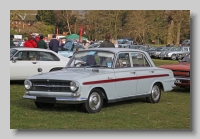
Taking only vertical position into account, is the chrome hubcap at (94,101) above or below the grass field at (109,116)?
above

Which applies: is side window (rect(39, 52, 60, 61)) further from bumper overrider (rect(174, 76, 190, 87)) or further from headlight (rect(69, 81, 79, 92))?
headlight (rect(69, 81, 79, 92))

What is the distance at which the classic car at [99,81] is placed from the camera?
924 centimetres

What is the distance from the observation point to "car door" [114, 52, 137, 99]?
33.3ft

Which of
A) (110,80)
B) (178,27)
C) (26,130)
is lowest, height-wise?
(26,130)

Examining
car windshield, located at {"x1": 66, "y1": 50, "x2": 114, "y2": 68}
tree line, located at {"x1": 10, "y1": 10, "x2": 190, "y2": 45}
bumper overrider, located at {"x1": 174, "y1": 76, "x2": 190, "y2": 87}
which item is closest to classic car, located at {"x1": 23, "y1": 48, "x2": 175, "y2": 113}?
car windshield, located at {"x1": 66, "y1": 50, "x2": 114, "y2": 68}

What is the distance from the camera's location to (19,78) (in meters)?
14.5

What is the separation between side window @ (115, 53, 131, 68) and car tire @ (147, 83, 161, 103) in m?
1.21

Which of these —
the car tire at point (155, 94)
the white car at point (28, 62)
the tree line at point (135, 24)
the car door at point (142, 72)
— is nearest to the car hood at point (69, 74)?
the car door at point (142, 72)

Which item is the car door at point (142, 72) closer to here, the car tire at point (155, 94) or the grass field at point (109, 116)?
the car tire at point (155, 94)

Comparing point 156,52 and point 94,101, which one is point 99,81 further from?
point 156,52

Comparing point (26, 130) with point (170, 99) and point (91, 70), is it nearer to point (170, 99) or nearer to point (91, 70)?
point (91, 70)

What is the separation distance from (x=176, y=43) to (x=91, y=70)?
1590 inches

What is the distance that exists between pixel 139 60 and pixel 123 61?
0.82 m

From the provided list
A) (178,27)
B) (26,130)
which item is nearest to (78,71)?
(26,130)
